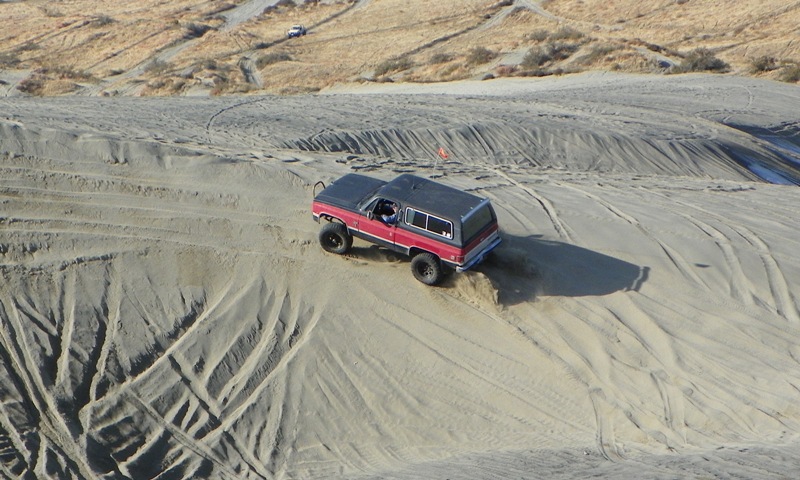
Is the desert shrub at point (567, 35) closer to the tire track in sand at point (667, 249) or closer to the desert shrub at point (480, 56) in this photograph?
the desert shrub at point (480, 56)

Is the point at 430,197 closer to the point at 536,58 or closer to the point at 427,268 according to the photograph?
the point at 427,268

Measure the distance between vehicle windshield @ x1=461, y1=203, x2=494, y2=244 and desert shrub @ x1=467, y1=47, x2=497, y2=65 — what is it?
26.8m

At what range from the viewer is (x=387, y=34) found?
46375 mm

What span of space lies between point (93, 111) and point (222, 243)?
8097 mm

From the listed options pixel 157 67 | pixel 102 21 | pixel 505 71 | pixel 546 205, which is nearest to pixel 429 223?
pixel 546 205

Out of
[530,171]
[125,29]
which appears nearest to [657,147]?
[530,171]

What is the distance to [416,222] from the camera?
450 inches

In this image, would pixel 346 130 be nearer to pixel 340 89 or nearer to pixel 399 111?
pixel 399 111

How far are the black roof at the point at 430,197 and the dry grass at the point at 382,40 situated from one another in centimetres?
2298

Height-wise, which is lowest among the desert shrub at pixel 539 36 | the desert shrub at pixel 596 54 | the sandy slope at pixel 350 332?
the sandy slope at pixel 350 332

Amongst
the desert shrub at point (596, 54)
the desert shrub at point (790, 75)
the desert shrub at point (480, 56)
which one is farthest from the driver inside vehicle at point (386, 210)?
the desert shrub at point (480, 56)

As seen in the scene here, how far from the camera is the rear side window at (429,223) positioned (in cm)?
1119

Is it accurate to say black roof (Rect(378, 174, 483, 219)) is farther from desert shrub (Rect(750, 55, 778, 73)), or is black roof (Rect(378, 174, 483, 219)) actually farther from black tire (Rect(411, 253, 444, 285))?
desert shrub (Rect(750, 55, 778, 73))

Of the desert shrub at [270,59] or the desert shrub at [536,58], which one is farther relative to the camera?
the desert shrub at [270,59]
